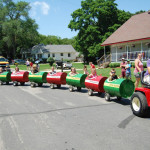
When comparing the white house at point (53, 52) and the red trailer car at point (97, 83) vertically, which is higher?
the white house at point (53, 52)

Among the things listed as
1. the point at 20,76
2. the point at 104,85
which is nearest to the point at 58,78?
the point at 20,76

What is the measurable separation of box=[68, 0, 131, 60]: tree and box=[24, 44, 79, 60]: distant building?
108ft

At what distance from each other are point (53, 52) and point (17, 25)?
16.5 meters

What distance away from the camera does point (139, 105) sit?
273 inches

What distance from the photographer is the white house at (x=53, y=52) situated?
75.3 metres

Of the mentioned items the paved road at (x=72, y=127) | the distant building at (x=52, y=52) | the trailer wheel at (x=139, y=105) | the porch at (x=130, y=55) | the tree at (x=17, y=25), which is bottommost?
the paved road at (x=72, y=127)

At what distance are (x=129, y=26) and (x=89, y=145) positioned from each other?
30346 mm

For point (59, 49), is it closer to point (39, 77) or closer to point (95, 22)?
point (95, 22)

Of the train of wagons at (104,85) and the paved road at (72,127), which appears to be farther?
the train of wagons at (104,85)

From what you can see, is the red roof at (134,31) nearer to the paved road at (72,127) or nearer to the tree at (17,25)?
the paved road at (72,127)

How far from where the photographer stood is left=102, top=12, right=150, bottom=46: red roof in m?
28.0

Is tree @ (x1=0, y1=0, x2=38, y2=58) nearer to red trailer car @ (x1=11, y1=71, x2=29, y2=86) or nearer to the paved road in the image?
red trailer car @ (x1=11, y1=71, x2=29, y2=86)

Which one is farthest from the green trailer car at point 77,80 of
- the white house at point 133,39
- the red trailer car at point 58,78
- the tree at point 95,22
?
the tree at point 95,22

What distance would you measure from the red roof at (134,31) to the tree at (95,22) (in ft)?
22.1
